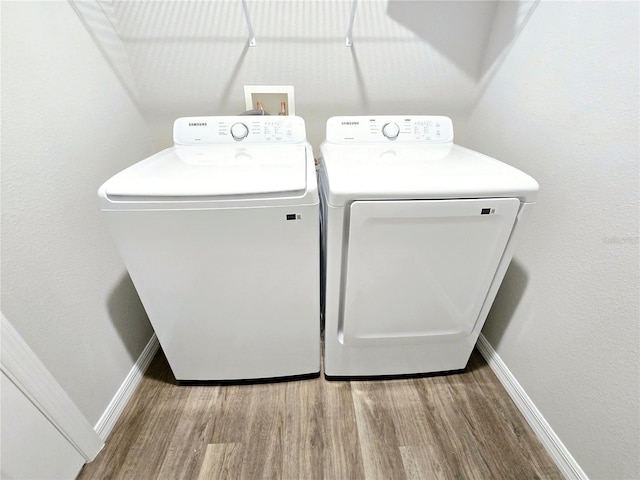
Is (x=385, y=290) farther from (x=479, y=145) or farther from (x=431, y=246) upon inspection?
(x=479, y=145)

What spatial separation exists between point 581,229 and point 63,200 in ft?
5.30

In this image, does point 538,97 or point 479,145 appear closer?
point 538,97

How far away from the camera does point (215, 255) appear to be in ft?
2.86

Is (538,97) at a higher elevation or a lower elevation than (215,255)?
higher

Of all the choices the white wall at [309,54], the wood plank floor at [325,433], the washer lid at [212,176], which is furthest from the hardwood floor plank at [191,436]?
the white wall at [309,54]

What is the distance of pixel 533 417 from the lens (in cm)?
108

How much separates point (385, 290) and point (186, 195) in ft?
2.26

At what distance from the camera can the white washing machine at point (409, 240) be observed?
31.9 inches

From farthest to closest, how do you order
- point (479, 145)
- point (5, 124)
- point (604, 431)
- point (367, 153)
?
point (479, 145) < point (367, 153) < point (604, 431) < point (5, 124)

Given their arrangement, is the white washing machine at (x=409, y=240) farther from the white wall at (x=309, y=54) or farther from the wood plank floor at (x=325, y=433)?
the white wall at (x=309, y=54)

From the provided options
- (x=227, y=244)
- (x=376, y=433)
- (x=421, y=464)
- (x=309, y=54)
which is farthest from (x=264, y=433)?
(x=309, y=54)

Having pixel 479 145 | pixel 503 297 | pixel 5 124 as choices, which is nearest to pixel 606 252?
pixel 503 297

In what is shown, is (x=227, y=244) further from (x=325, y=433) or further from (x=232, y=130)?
(x=325, y=433)

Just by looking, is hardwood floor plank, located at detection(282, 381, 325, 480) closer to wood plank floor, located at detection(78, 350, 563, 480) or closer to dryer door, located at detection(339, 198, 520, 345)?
wood plank floor, located at detection(78, 350, 563, 480)
